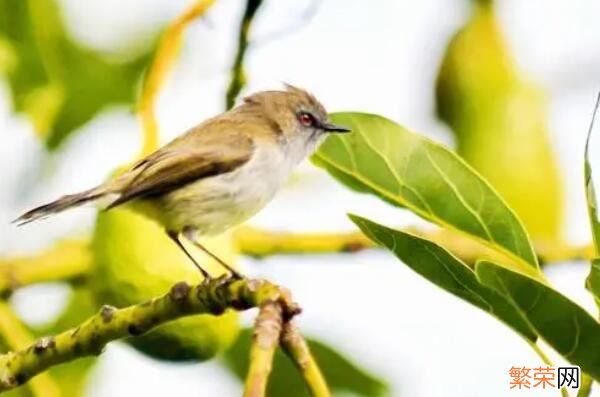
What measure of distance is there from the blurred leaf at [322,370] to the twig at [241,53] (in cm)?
49

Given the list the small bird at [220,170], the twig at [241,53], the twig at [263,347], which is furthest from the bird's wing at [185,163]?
the twig at [263,347]

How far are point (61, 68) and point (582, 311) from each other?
158cm

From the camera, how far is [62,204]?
109 inches

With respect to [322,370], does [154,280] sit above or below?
below

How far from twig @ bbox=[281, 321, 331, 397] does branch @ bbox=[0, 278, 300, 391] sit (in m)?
0.30

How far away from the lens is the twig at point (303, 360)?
148 cm

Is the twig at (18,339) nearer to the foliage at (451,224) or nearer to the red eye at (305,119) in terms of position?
the foliage at (451,224)

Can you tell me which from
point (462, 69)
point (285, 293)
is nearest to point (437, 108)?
point (462, 69)

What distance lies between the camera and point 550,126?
2.88 meters

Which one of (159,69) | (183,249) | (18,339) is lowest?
(18,339)

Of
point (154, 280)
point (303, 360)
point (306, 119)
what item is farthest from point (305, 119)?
point (303, 360)

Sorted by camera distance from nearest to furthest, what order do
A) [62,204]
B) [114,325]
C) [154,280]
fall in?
[114,325], [154,280], [62,204]

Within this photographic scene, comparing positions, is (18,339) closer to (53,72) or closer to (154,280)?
(154,280)

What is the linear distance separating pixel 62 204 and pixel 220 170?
40cm
